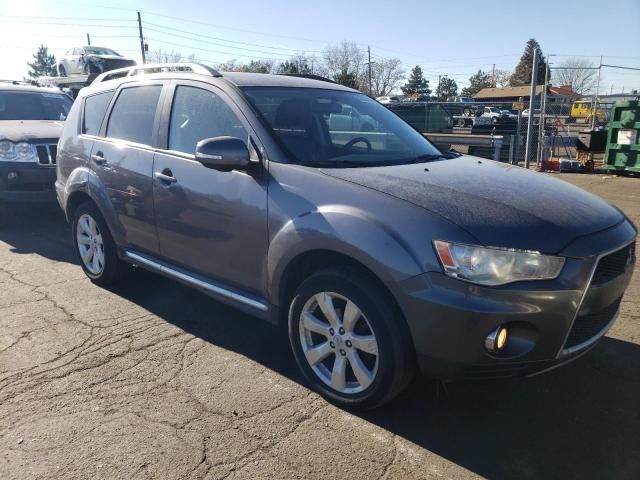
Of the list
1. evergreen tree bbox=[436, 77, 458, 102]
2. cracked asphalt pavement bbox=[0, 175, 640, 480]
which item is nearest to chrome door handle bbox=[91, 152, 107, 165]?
cracked asphalt pavement bbox=[0, 175, 640, 480]

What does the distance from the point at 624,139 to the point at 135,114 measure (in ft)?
39.3

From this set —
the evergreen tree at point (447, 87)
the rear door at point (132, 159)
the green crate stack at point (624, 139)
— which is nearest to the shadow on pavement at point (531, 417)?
the rear door at point (132, 159)

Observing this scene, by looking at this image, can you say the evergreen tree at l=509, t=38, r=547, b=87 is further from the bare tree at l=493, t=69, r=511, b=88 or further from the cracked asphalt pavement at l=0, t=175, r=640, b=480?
the cracked asphalt pavement at l=0, t=175, r=640, b=480

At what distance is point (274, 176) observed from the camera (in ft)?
10.2

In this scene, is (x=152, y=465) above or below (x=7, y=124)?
below

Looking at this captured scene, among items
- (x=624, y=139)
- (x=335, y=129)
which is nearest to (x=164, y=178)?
(x=335, y=129)

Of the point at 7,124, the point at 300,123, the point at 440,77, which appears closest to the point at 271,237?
the point at 300,123

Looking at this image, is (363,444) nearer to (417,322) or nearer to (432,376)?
(432,376)

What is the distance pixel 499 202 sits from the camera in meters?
2.72

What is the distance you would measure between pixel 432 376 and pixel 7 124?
24.4 feet

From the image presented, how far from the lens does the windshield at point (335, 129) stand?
11.0ft

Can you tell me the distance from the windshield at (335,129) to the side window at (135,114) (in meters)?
0.97

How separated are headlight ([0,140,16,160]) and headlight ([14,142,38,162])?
50 mm

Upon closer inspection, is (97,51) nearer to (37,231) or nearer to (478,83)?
(37,231)
